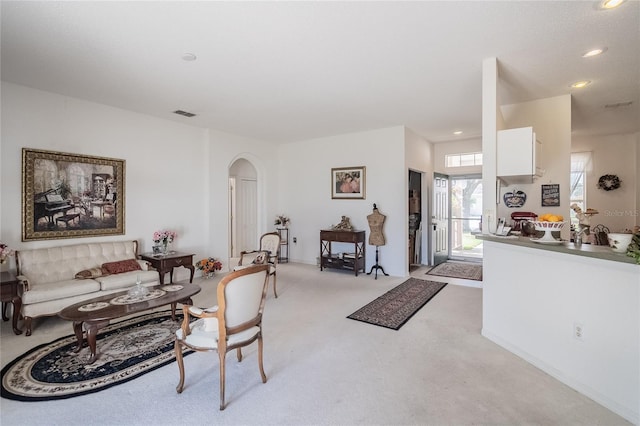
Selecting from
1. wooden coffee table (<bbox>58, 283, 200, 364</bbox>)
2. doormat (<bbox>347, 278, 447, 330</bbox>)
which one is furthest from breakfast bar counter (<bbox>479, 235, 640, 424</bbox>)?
wooden coffee table (<bbox>58, 283, 200, 364</bbox>)

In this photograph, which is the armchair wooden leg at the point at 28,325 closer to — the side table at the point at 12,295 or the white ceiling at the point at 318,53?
the side table at the point at 12,295

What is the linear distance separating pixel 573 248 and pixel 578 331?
64 cm

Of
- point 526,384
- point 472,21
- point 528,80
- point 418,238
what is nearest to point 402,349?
point 526,384

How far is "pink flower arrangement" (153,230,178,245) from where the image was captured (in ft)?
16.5

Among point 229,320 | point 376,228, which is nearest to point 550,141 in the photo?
point 376,228

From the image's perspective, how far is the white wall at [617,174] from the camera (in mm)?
6453

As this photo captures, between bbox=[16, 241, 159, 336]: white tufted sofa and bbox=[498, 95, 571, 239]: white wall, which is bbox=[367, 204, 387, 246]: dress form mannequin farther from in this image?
bbox=[16, 241, 159, 336]: white tufted sofa

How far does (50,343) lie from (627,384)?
495cm

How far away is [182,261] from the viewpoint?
4.95 metres

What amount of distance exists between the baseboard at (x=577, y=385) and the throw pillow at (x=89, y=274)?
4.99 meters

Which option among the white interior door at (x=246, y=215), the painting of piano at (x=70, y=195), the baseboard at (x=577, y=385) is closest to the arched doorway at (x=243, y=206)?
the white interior door at (x=246, y=215)

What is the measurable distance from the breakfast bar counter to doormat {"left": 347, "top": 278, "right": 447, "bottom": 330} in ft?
3.33

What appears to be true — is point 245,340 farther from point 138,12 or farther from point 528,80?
point 528,80

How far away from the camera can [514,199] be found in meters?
4.55
